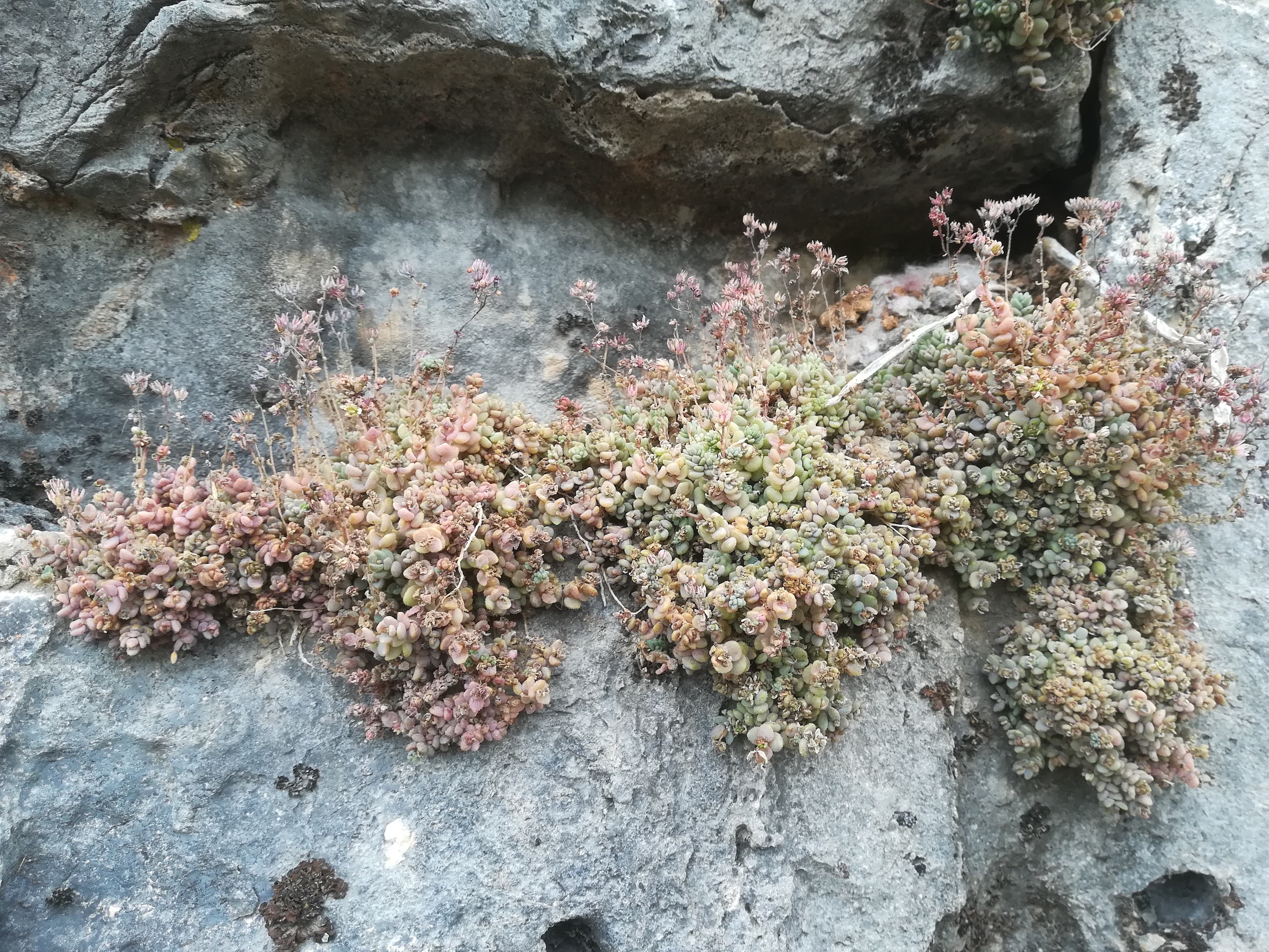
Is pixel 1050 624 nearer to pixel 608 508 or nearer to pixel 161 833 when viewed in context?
pixel 608 508

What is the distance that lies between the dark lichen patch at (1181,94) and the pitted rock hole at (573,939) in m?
5.06

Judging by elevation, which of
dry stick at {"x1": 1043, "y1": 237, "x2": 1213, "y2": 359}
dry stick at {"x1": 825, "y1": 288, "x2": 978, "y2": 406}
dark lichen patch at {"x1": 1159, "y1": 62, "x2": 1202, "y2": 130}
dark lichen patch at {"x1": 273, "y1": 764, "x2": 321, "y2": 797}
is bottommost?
dark lichen patch at {"x1": 273, "y1": 764, "x2": 321, "y2": 797}

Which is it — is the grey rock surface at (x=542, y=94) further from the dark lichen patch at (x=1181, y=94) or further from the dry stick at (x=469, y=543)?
the dry stick at (x=469, y=543)

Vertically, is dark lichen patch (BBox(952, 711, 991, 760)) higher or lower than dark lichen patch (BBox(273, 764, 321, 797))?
higher

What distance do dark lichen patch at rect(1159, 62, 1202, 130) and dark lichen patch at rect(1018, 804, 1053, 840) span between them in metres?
3.75

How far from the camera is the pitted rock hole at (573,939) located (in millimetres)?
2883

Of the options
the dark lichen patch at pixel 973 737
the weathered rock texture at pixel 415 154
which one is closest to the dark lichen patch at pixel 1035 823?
the dark lichen patch at pixel 973 737

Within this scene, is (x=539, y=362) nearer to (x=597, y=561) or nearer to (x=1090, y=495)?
(x=597, y=561)

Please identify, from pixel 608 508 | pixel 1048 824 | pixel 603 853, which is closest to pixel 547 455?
pixel 608 508

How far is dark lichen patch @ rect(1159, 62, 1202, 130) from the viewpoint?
3961 mm

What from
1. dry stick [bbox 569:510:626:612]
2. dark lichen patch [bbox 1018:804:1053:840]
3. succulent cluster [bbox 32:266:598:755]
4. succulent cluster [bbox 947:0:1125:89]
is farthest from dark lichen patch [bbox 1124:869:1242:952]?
succulent cluster [bbox 947:0:1125:89]

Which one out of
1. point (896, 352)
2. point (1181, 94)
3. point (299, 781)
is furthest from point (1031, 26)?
point (299, 781)

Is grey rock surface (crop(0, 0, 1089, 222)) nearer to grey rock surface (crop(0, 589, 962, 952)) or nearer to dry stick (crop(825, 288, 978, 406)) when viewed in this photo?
dry stick (crop(825, 288, 978, 406))

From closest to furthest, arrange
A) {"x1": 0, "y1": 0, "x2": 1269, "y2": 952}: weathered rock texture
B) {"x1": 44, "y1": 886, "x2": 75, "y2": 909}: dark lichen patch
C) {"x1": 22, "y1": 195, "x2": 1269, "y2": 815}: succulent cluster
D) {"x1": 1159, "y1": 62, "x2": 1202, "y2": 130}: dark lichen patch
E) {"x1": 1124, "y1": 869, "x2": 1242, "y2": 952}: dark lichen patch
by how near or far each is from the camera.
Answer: {"x1": 44, "y1": 886, "x2": 75, "y2": 909}: dark lichen patch < {"x1": 0, "y1": 0, "x2": 1269, "y2": 952}: weathered rock texture < {"x1": 22, "y1": 195, "x2": 1269, "y2": 815}: succulent cluster < {"x1": 1124, "y1": 869, "x2": 1242, "y2": 952}: dark lichen patch < {"x1": 1159, "y1": 62, "x2": 1202, "y2": 130}: dark lichen patch
